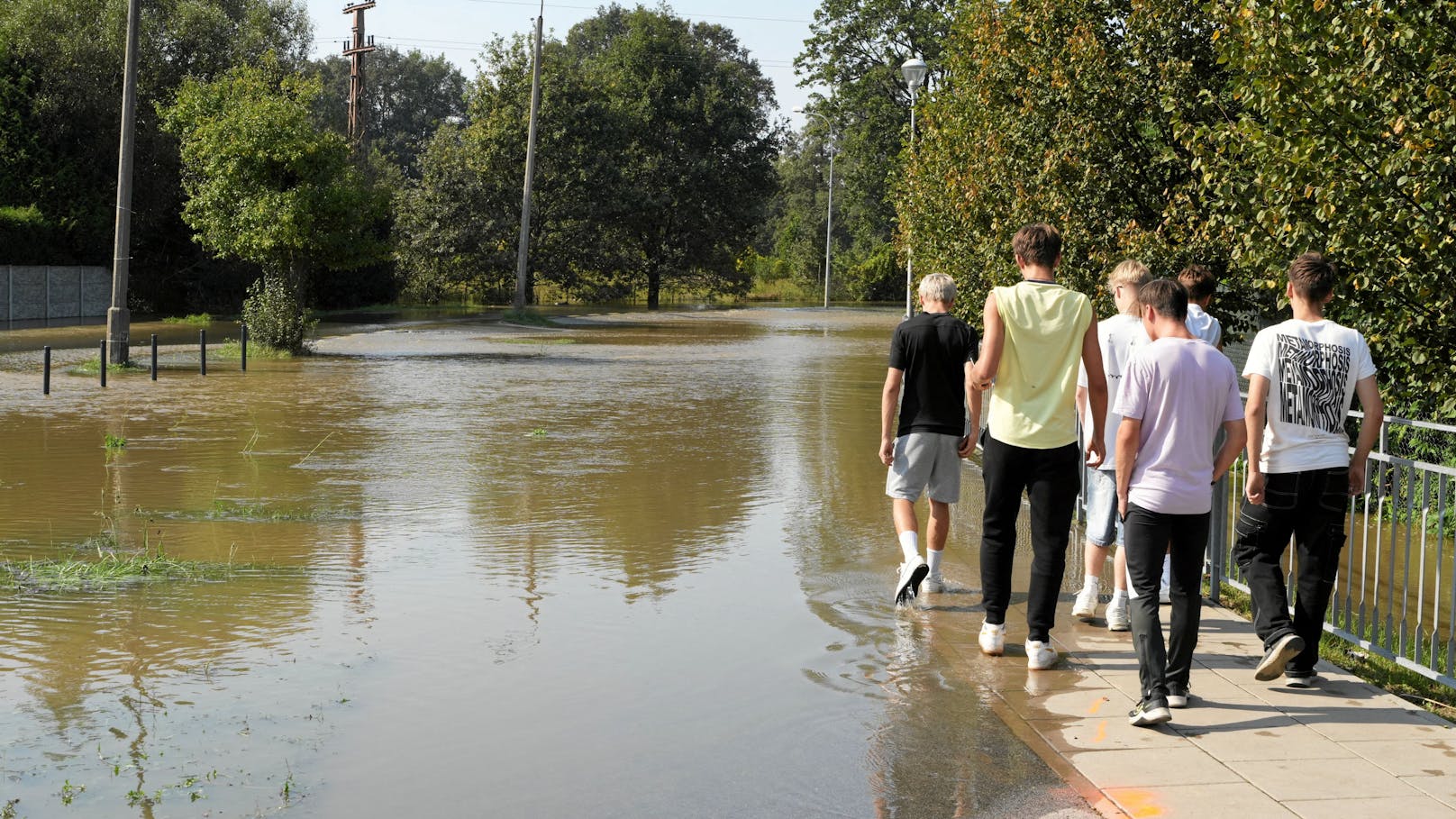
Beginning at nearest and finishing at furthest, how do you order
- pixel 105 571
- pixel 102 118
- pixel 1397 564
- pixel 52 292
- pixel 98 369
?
pixel 105 571, pixel 1397 564, pixel 98 369, pixel 52 292, pixel 102 118

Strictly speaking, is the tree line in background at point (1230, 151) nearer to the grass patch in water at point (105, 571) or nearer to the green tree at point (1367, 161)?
the green tree at point (1367, 161)

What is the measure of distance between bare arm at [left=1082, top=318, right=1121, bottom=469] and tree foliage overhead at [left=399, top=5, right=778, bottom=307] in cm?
4895

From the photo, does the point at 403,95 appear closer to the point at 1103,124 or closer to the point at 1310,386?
the point at 1103,124

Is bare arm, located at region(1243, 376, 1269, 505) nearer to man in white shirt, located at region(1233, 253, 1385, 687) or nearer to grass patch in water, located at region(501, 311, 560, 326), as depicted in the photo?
man in white shirt, located at region(1233, 253, 1385, 687)

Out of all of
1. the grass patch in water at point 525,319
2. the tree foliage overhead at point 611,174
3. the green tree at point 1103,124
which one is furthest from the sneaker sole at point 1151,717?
the tree foliage overhead at point 611,174

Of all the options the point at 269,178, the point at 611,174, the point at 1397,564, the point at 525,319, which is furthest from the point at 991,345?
the point at 611,174

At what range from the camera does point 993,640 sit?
6602mm

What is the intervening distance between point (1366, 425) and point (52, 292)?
43.7 meters

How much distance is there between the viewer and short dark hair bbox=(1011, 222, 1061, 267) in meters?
6.45

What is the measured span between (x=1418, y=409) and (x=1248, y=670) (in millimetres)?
5059

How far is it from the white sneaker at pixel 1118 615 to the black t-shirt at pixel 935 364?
47.7 inches

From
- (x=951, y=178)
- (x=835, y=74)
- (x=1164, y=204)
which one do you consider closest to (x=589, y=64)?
(x=835, y=74)

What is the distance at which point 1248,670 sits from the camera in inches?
251

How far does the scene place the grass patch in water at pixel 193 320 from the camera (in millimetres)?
42059
